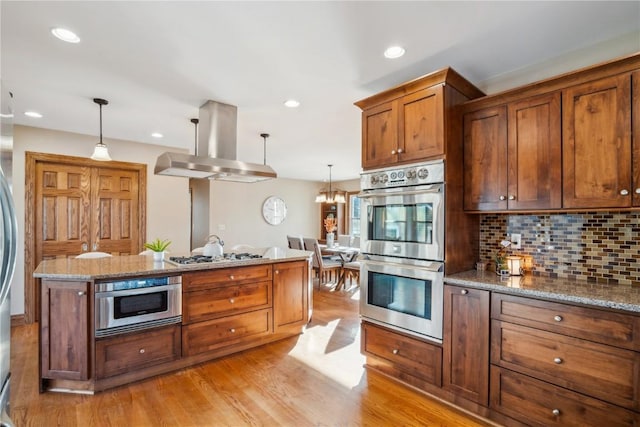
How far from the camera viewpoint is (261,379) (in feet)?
8.58

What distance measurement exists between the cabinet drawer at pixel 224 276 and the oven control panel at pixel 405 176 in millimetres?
1364

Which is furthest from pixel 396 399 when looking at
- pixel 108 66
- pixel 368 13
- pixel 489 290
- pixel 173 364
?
pixel 108 66

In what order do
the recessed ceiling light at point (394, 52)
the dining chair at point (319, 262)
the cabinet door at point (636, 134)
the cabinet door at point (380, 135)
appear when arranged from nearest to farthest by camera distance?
1. the cabinet door at point (636, 134)
2. the recessed ceiling light at point (394, 52)
3. the cabinet door at point (380, 135)
4. the dining chair at point (319, 262)

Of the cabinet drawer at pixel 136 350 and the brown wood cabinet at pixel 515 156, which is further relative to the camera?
the cabinet drawer at pixel 136 350

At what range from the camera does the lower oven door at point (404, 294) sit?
7.62 feet

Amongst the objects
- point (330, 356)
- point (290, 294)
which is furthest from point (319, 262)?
point (330, 356)

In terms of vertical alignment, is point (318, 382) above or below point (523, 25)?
below

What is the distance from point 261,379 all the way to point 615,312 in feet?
7.87

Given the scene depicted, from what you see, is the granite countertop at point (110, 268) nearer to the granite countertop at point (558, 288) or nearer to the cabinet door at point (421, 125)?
the cabinet door at point (421, 125)

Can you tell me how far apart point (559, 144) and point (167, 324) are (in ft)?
10.7

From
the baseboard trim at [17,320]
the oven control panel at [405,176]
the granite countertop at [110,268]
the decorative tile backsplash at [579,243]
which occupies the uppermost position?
the oven control panel at [405,176]

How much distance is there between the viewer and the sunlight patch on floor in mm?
2689

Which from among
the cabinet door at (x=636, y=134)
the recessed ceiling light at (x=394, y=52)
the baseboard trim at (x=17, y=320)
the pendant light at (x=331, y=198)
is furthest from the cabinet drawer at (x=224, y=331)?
the pendant light at (x=331, y=198)

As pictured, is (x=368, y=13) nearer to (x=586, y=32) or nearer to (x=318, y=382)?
(x=586, y=32)
